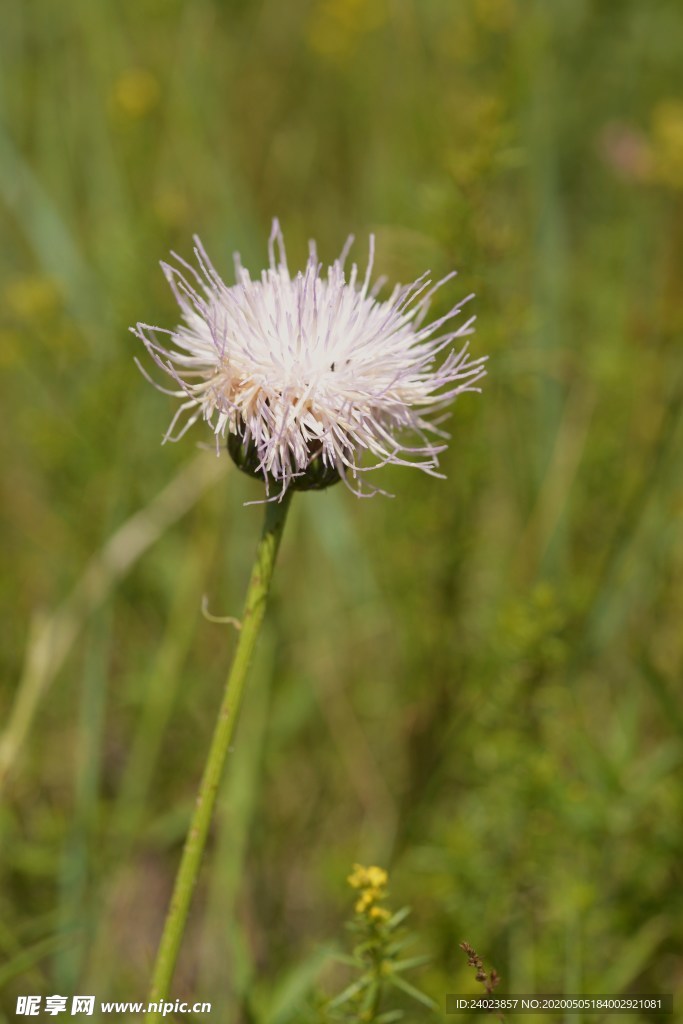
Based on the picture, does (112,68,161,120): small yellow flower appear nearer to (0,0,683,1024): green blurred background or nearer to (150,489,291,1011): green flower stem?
(0,0,683,1024): green blurred background

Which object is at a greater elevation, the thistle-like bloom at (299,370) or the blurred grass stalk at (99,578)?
the blurred grass stalk at (99,578)

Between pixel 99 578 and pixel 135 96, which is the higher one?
pixel 135 96

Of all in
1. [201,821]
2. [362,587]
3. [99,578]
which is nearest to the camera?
[201,821]

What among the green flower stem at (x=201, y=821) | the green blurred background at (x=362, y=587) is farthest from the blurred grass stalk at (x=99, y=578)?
the green flower stem at (x=201, y=821)

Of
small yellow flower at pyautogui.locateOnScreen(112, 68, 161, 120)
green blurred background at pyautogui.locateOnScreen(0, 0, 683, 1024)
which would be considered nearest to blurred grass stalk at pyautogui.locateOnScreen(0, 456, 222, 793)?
green blurred background at pyautogui.locateOnScreen(0, 0, 683, 1024)

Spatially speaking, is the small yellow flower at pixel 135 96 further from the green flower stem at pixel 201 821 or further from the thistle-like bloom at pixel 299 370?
the green flower stem at pixel 201 821

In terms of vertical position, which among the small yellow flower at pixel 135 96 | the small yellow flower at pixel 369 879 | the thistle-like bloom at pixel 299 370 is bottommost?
the small yellow flower at pixel 369 879

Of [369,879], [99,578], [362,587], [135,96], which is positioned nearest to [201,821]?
[369,879]

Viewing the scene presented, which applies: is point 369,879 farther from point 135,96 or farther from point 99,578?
point 135,96
